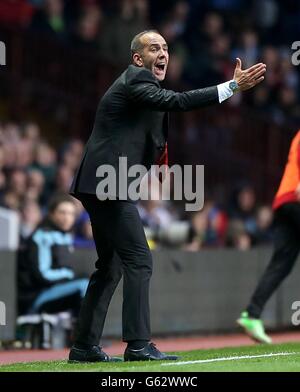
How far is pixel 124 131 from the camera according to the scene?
9.02m

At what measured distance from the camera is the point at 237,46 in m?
20.9

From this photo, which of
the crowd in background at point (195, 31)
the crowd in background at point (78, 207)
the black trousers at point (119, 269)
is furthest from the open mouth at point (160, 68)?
the crowd in background at point (195, 31)

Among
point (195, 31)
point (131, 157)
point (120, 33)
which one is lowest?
point (131, 157)

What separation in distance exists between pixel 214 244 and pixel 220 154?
2.38 m

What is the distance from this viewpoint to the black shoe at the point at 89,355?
30.4 ft

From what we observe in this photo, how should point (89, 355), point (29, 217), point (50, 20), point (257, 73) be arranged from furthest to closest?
1. point (50, 20)
2. point (29, 217)
3. point (89, 355)
4. point (257, 73)

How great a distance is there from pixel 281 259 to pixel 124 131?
11.4ft

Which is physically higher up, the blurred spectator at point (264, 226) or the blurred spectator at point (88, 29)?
the blurred spectator at point (88, 29)

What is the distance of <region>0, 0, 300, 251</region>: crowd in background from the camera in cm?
1587

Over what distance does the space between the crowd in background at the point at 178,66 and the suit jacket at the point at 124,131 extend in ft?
17.6

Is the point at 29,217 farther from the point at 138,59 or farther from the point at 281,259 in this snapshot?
the point at 138,59

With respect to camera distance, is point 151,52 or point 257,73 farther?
point 151,52

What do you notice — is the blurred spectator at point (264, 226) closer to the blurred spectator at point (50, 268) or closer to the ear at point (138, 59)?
the blurred spectator at point (50, 268)

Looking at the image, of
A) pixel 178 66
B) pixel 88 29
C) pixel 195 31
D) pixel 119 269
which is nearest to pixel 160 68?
pixel 119 269
